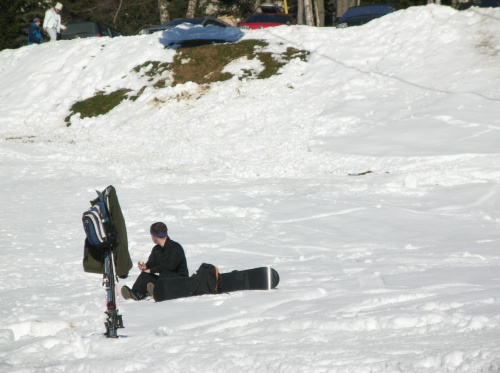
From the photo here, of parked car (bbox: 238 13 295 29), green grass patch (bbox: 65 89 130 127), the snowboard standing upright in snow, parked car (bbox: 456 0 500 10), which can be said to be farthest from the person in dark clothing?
parked car (bbox: 238 13 295 29)

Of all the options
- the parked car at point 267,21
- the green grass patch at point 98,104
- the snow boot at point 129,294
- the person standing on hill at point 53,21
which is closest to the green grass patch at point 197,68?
the green grass patch at point 98,104

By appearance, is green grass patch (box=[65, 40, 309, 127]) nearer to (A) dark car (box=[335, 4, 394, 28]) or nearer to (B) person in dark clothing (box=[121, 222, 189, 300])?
(A) dark car (box=[335, 4, 394, 28])

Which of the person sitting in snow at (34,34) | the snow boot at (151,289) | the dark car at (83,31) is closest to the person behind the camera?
the snow boot at (151,289)

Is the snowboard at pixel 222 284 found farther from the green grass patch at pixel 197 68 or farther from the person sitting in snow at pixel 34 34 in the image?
the person sitting in snow at pixel 34 34

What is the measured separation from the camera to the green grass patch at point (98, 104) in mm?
17516

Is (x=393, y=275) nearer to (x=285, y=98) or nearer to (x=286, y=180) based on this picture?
(x=286, y=180)

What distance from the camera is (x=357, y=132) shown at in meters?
13.7

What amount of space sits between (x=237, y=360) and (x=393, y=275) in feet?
9.52

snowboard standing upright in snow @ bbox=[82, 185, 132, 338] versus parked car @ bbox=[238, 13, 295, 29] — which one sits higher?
parked car @ bbox=[238, 13, 295, 29]

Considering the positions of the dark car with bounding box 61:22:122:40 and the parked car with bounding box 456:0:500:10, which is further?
the dark car with bounding box 61:22:122:40

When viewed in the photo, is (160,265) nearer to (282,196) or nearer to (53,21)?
(282,196)

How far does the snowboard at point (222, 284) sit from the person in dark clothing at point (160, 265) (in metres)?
0.25

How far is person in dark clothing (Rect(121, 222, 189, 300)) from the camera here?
6.96 metres

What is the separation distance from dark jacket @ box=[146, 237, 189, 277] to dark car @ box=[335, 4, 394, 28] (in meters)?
15.3
